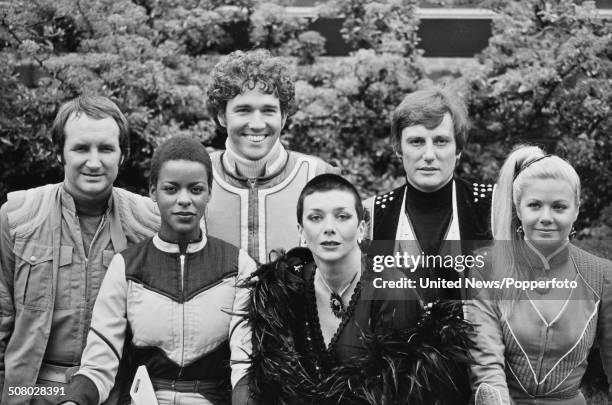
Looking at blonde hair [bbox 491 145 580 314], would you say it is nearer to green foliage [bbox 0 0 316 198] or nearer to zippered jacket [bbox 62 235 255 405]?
zippered jacket [bbox 62 235 255 405]

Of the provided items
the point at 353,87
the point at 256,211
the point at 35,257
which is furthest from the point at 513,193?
the point at 353,87

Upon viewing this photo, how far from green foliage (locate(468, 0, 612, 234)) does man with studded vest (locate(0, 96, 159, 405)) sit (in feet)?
10.4

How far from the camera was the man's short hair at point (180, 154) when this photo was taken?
3334 mm

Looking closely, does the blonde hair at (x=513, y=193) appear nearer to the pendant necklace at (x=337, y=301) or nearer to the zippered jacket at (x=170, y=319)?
the pendant necklace at (x=337, y=301)

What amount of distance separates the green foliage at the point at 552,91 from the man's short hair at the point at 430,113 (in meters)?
2.11

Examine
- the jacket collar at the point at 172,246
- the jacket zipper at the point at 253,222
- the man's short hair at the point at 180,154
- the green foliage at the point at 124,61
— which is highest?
the green foliage at the point at 124,61

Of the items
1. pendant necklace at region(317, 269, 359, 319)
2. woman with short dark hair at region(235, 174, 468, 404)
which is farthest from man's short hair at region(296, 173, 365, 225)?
pendant necklace at region(317, 269, 359, 319)

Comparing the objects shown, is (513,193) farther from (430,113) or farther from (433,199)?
(430,113)

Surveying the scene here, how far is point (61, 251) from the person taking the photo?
3.39 meters

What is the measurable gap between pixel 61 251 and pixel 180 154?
0.68 metres

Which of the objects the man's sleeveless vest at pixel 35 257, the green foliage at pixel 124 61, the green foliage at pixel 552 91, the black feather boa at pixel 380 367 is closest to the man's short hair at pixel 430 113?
the black feather boa at pixel 380 367

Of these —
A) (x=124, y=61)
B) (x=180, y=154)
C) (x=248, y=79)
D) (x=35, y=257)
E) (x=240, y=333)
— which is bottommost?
(x=240, y=333)

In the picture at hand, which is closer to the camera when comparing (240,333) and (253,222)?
(240,333)

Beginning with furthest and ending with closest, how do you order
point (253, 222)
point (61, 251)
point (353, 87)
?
point (353, 87), point (253, 222), point (61, 251)
